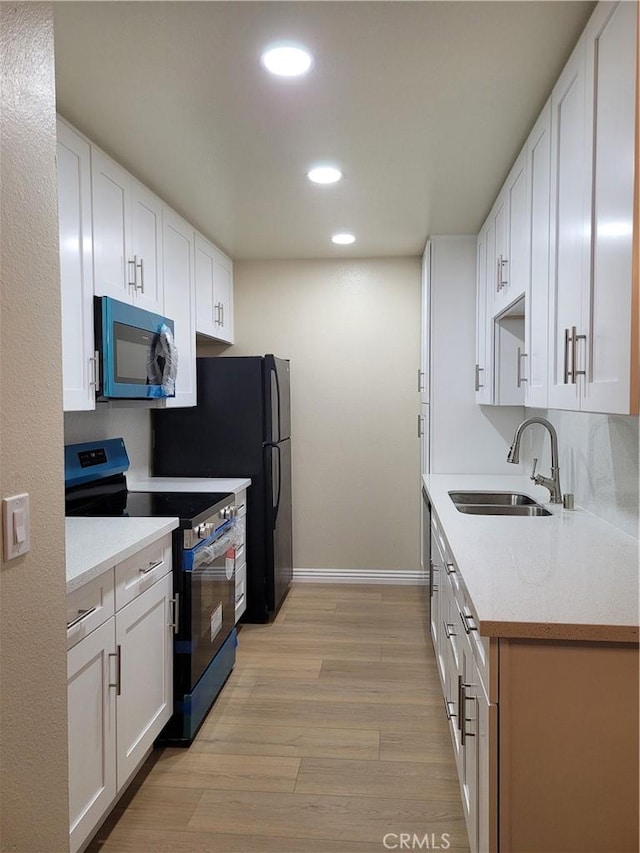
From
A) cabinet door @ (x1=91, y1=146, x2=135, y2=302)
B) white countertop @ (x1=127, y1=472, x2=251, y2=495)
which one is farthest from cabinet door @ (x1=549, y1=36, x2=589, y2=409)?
white countertop @ (x1=127, y1=472, x2=251, y2=495)

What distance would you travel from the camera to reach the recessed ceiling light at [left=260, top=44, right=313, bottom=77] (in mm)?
1822

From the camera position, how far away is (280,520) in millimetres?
4133

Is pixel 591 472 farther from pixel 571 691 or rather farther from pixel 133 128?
pixel 133 128

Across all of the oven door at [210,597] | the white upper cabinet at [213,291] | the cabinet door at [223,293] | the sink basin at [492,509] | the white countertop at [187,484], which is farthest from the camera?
the cabinet door at [223,293]

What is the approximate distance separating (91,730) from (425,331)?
10.3 feet

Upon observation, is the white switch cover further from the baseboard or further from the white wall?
the baseboard

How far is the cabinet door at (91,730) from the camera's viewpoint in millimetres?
1730

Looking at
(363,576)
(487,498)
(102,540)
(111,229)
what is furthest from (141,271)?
(363,576)

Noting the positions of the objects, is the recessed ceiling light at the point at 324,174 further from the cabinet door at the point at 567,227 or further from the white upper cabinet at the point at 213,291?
the white upper cabinet at the point at 213,291

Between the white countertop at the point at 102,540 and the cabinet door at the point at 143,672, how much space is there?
20cm

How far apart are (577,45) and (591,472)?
1.53 meters

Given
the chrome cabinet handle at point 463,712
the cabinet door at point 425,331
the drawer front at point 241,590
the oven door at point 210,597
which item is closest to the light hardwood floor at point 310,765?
the drawer front at point 241,590

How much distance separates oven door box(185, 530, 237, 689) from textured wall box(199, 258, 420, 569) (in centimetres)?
152

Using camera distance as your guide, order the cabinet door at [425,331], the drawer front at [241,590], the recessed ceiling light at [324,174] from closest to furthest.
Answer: the recessed ceiling light at [324,174] < the drawer front at [241,590] < the cabinet door at [425,331]
